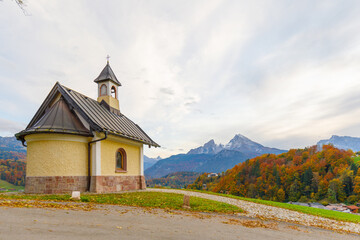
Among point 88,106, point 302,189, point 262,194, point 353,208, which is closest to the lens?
point 88,106

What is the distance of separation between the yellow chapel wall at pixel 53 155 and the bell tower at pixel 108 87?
7.16 m

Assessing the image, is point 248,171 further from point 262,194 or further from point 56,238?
point 56,238

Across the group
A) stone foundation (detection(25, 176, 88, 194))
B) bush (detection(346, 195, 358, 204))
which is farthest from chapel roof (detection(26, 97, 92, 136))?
bush (detection(346, 195, 358, 204))

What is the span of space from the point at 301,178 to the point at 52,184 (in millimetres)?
112454

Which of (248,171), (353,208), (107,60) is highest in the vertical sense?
(107,60)

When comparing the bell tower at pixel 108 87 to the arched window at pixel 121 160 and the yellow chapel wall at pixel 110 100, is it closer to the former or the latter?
the yellow chapel wall at pixel 110 100

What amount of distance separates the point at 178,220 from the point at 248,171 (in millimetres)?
119069

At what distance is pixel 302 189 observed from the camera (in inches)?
4055

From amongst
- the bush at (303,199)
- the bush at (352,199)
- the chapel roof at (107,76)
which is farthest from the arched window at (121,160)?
the bush at (352,199)

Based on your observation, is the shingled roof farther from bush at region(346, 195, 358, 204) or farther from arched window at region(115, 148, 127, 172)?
bush at region(346, 195, 358, 204)

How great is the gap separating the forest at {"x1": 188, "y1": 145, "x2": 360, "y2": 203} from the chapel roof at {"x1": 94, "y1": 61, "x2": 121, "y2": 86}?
100 metres

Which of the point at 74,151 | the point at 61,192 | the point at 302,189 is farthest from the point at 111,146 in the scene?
the point at 302,189

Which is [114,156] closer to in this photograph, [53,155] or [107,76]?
[53,155]

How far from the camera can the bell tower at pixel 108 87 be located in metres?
21.7
